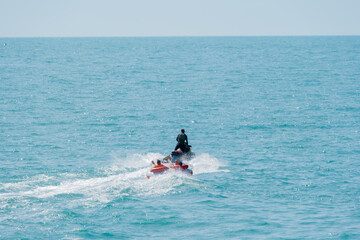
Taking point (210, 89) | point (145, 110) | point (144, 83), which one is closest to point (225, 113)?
point (145, 110)

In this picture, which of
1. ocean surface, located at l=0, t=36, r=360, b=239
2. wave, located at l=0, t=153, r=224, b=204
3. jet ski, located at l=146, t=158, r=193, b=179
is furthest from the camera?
jet ski, located at l=146, t=158, r=193, b=179

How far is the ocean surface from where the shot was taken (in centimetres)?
2270

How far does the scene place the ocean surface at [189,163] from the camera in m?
22.7

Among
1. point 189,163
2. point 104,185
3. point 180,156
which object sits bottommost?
point 104,185

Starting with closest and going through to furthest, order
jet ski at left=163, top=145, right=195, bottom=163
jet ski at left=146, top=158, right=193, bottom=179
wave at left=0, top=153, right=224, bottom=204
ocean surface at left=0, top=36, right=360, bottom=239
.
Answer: ocean surface at left=0, top=36, right=360, bottom=239, wave at left=0, top=153, right=224, bottom=204, jet ski at left=146, top=158, right=193, bottom=179, jet ski at left=163, top=145, right=195, bottom=163

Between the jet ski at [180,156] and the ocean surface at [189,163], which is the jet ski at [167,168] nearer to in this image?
the ocean surface at [189,163]

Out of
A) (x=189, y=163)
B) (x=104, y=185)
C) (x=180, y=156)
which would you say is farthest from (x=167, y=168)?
(x=104, y=185)

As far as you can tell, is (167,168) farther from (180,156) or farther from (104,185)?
(104,185)

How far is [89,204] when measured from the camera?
24578 millimetres

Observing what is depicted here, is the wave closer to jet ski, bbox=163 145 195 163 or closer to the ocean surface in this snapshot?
the ocean surface

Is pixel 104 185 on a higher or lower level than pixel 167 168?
lower

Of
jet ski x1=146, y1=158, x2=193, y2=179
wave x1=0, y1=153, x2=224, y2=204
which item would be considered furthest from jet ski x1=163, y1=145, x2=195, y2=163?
jet ski x1=146, y1=158, x2=193, y2=179

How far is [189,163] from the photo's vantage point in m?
33.1

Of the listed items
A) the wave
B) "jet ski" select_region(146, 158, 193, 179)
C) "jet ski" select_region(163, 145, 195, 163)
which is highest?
"jet ski" select_region(163, 145, 195, 163)
